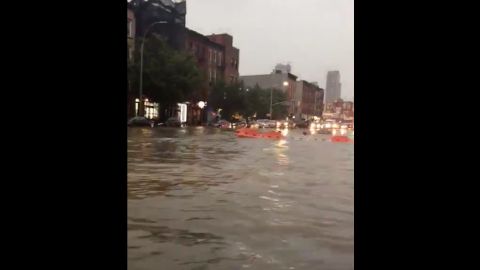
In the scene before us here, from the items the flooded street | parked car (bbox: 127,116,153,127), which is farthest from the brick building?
the flooded street

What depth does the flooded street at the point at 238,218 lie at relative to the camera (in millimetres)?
4852

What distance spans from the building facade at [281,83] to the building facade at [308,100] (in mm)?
3122

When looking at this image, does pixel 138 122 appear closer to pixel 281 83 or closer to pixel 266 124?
pixel 266 124

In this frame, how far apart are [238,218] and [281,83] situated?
109 m

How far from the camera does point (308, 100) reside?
132375 mm

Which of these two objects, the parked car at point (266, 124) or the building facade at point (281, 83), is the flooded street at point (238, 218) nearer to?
the parked car at point (266, 124)

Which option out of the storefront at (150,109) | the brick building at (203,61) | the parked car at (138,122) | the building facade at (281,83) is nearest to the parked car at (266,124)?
the brick building at (203,61)

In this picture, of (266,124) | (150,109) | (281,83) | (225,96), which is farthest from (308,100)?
(150,109)

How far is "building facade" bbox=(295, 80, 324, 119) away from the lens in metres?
125
